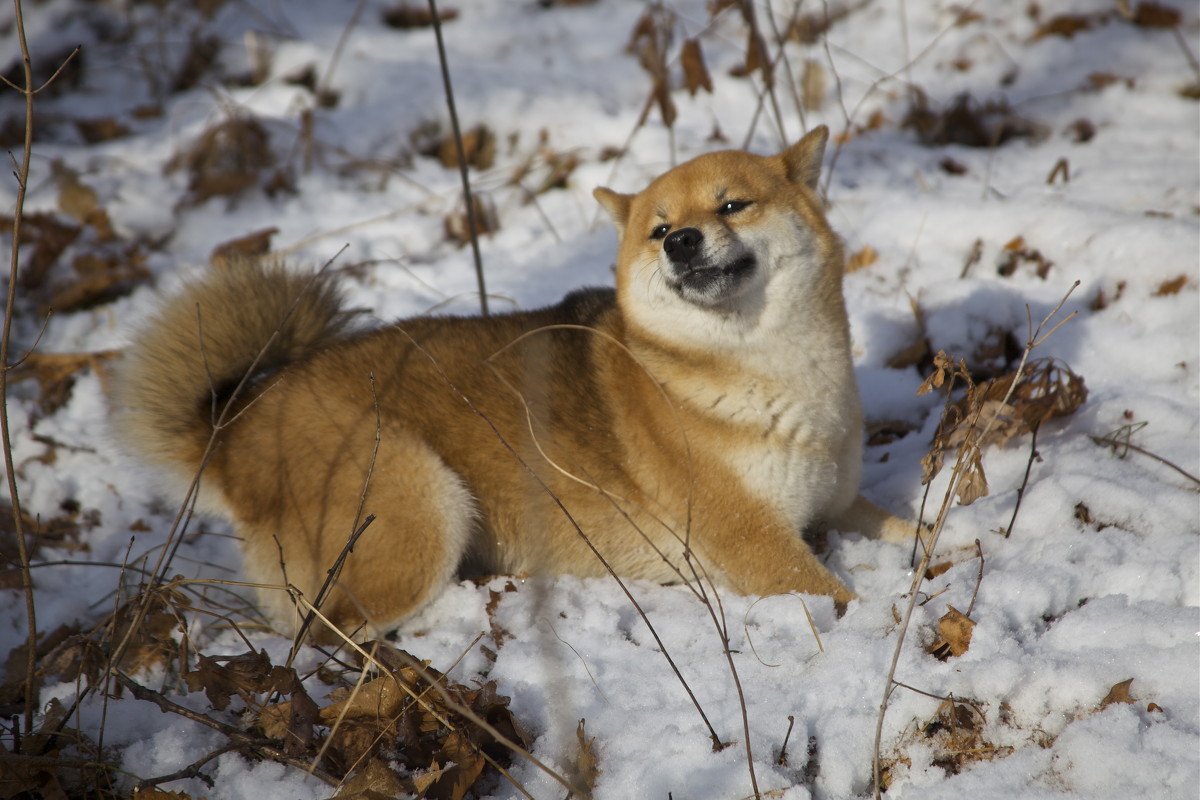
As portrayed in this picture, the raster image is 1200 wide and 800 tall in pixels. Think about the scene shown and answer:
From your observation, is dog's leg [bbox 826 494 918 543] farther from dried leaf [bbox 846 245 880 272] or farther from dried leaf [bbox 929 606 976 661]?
dried leaf [bbox 846 245 880 272]

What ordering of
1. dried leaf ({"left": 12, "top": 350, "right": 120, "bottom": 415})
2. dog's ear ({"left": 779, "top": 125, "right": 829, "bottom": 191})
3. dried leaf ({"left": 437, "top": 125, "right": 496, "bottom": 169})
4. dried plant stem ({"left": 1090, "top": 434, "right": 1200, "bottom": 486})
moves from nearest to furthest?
dried plant stem ({"left": 1090, "top": 434, "right": 1200, "bottom": 486}) < dog's ear ({"left": 779, "top": 125, "right": 829, "bottom": 191}) < dried leaf ({"left": 12, "top": 350, "right": 120, "bottom": 415}) < dried leaf ({"left": 437, "top": 125, "right": 496, "bottom": 169})

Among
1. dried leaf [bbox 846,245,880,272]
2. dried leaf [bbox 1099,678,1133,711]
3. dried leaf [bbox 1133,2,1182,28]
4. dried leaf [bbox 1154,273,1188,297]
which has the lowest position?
dried leaf [bbox 846,245,880,272]

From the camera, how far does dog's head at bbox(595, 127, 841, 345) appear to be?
2.65 meters

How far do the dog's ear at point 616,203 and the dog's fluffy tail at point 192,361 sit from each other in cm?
112

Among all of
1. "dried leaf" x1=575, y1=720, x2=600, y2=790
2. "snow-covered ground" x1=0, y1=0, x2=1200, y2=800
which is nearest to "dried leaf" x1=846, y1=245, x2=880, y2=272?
"snow-covered ground" x1=0, y1=0, x2=1200, y2=800

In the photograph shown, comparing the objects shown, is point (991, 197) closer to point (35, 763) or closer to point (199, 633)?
point (199, 633)

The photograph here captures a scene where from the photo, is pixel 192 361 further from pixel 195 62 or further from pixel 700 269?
pixel 195 62

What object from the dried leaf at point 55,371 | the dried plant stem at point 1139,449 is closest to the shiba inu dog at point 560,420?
the dried plant stem at point 1139,449

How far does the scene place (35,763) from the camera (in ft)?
5.91

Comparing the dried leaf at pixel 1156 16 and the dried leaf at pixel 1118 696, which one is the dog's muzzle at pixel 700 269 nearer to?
the dried leaf at pixel 1118 696

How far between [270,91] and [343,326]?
12.5 feet

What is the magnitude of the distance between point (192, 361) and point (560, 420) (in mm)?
1266

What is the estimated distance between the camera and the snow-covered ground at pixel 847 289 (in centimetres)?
191

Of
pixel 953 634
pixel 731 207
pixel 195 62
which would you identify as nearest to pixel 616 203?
pixel 731 207
